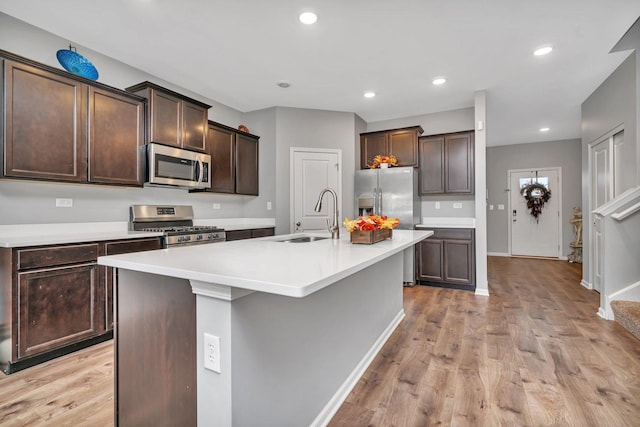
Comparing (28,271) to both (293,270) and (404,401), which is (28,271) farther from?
(404,401)

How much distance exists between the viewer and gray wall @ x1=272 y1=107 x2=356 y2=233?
461cm

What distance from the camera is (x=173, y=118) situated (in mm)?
3334

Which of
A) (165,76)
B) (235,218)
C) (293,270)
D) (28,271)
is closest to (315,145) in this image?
(235,218)

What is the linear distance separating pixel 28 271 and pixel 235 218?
8.94 feet

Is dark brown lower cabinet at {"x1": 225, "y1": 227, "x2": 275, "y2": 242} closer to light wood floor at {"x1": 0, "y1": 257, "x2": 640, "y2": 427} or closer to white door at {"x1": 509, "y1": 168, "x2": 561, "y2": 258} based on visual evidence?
light wood floor at {"x1": 0, "y1": 257, "x2": 640, "y2": 427}

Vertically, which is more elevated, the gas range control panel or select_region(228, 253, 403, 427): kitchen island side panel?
the gas range control panel

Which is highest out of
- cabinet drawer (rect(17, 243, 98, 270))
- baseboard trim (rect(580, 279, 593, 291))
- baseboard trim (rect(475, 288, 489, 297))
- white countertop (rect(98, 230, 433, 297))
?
white countertop (rect(98, 230, 433, 297))

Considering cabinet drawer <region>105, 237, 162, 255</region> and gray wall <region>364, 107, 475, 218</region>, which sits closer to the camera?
cabinet drawer <region>105, 237, 162, 255</region>

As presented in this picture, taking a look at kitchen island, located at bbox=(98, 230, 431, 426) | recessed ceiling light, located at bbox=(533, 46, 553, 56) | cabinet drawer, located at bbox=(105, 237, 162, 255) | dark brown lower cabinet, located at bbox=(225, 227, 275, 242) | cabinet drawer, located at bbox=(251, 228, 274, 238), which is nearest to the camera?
kitchen island, located at bbox=(98, 230, 431, 426)

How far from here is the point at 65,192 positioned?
9.05 ft

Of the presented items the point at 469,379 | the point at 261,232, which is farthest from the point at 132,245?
the point at 469,379

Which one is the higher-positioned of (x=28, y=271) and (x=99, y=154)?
(x=99, y=154)

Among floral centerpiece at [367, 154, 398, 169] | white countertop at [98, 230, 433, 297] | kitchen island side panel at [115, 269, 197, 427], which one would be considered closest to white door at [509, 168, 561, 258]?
floral centerpiece at [367, 154, 398, 169]

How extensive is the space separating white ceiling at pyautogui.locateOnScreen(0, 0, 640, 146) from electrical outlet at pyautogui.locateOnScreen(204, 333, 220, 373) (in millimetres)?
2333
